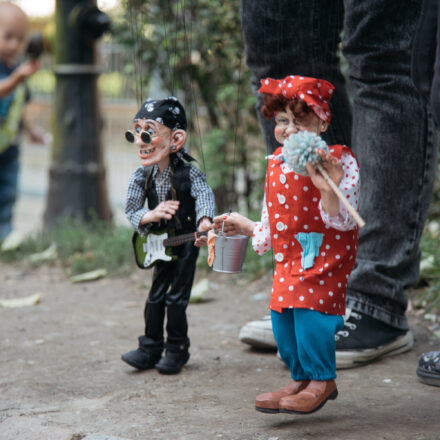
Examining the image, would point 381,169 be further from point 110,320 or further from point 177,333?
point 110,320

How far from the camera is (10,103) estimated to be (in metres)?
5.78

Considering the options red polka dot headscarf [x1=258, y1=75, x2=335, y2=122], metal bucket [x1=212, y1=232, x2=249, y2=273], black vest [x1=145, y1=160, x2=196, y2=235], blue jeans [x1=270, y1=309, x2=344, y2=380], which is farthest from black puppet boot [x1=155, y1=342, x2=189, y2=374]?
red polka dot headscarf [x1=258, y1=75, x2=335, y2=122]

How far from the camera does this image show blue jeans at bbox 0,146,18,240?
19.1 ft

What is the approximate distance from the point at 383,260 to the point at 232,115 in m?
2.78

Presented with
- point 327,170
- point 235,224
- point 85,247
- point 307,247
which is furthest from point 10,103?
point 327,170

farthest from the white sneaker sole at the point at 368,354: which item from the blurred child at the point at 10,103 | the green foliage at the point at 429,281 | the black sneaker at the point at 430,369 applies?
the blurred child at the point at 10,103

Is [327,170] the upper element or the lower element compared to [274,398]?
upper

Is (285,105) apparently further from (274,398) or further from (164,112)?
(274,398)

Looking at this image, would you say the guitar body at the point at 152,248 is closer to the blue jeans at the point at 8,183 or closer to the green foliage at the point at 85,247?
the green foliage at the point at 85,247

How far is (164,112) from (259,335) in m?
0.97

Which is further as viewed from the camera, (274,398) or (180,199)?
(180,199)

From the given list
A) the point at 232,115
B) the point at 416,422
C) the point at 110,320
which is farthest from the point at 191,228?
the point at 232,115

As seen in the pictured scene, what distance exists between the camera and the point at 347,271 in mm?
2074

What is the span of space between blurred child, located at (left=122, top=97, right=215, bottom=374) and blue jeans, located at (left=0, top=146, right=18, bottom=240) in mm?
3400
